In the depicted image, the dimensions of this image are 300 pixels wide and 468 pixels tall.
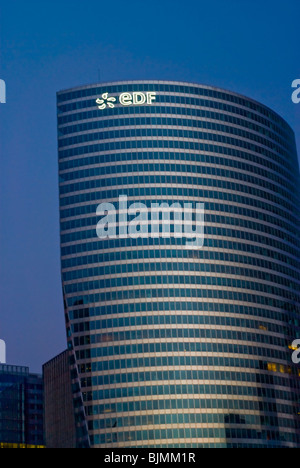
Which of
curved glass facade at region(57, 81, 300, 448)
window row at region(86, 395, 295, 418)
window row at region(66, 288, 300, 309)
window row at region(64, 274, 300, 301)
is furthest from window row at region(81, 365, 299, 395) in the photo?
window row at region(64, 274, 300, 301)

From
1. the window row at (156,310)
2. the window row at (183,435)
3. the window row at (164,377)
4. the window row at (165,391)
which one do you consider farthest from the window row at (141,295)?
the window row at (183,435)

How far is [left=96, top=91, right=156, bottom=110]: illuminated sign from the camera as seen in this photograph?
195125mm

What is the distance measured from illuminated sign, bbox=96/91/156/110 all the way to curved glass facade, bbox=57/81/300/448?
0.25m

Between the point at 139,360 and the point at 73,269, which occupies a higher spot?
the point at 73,269

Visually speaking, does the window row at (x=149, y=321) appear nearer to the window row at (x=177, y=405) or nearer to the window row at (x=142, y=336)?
the window row at (x=142, y=336)

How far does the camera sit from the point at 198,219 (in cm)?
19500

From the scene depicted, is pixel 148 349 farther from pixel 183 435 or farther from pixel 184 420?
pixel 183 435

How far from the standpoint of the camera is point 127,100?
7707 inches

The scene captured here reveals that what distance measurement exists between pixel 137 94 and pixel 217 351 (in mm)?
58758

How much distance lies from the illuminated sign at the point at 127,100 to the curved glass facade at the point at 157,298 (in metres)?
0.25
